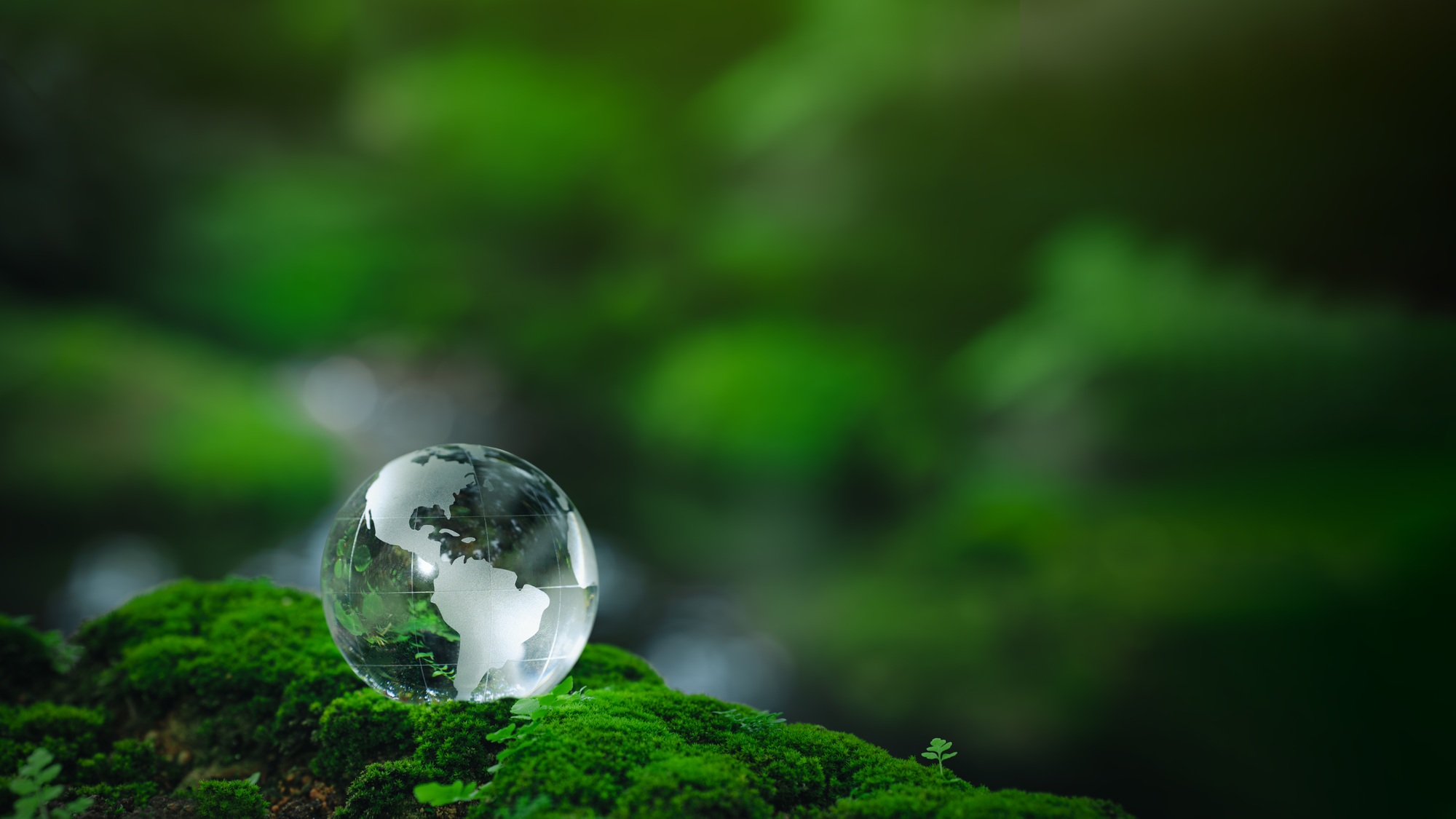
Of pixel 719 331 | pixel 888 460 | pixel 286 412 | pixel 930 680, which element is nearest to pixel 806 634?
pixel 930 680

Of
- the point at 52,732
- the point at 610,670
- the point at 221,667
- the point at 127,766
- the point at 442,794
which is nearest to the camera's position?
the point at 442,794

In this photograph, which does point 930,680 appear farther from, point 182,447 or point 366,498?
point 182,447

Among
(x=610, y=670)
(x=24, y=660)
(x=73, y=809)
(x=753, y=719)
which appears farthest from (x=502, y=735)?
(x=24, y=660)

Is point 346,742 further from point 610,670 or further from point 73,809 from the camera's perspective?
point 610,670

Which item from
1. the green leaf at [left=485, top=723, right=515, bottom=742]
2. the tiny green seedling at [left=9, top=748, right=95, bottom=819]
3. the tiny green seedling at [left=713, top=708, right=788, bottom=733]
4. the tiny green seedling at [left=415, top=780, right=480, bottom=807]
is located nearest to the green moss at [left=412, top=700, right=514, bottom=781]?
the green leaf at [left=485, top=723, right=515, bottom=742]

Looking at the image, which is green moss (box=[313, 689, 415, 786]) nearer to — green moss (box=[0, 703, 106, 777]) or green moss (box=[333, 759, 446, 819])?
green moss (box=[333, 759, 446, 819])

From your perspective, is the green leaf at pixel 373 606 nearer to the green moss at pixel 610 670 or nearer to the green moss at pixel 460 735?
the green moss at pixel 460 735

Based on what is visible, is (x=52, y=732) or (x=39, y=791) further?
(x=52, y=732)

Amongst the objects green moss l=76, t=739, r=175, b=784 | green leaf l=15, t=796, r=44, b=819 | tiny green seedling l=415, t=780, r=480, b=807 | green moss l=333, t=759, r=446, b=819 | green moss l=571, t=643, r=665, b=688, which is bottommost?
green leaf l=15, t=796, r=44, b=819
